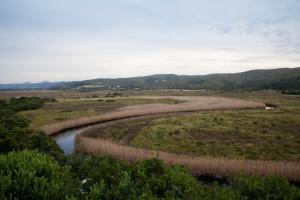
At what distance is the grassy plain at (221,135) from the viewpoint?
3353cm

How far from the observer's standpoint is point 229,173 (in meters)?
25.2

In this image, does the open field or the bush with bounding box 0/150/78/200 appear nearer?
the bush with bounding box 0/150/78/200

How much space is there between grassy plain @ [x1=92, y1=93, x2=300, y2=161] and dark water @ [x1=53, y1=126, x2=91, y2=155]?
417cm

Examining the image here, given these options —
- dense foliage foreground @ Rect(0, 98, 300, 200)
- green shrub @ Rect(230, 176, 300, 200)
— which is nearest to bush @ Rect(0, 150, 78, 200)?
dense foliage foreground @ Rect(0, 98, 300, 200)

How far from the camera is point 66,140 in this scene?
132ft

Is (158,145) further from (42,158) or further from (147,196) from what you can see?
(147,196)

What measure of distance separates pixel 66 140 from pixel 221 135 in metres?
18.9

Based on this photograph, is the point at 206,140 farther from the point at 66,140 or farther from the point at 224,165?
the point at 66,140

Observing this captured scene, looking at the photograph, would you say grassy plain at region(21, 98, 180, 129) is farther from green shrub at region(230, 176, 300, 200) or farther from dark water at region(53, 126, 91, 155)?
green shrub at region(230, 176, 300, 200)

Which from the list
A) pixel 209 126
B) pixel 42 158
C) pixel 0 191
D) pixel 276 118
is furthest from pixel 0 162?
pixel 276 118

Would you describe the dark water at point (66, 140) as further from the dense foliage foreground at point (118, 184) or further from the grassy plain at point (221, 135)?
the dense foliage foreground at point (118, 184)

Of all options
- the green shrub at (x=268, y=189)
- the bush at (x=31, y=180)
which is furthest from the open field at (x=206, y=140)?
the bush at (x=31, y=180)

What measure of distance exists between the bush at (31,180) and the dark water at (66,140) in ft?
57.4

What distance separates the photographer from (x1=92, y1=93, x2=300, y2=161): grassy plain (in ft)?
110
